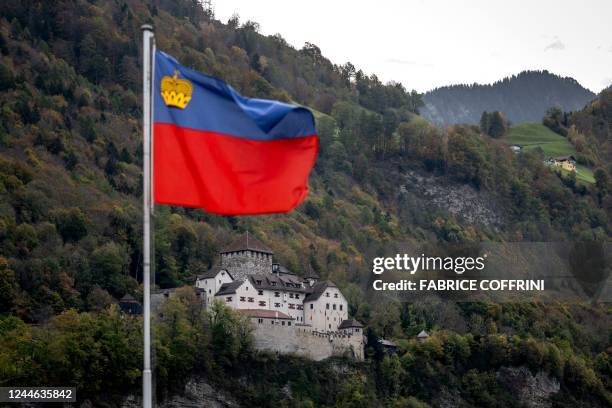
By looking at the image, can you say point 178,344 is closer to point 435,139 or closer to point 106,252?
point 106,252

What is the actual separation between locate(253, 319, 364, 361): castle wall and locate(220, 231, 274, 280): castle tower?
8729 millimetres

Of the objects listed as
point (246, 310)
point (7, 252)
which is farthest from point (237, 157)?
point (7, 252)

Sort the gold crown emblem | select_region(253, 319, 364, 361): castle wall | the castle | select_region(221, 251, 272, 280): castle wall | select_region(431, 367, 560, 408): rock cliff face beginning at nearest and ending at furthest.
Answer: the gold crown emblem → select_region(253, 319, 364, 361): castle wall → the castle → select_region(221, 251, 272, 280): castle wall → select_region(431, 367, 560, 408): rock cliff face

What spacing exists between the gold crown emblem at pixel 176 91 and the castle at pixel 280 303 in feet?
235

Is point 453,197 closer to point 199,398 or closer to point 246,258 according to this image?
point 246,258

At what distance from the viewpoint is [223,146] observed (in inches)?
908

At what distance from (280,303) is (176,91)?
3070 inches

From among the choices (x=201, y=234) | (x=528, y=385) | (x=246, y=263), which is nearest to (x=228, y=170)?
(x=246, y=263)

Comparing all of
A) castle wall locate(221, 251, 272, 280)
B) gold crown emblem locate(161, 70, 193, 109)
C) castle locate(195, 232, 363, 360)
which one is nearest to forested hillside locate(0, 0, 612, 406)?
castle locate(195, 232, 363, 360)

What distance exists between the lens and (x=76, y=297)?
95312 millimetres

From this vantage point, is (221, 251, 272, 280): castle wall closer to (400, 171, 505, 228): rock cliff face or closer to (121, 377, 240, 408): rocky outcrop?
(121, 377, 240, 408): rocky outcrop

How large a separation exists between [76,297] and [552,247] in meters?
96.9

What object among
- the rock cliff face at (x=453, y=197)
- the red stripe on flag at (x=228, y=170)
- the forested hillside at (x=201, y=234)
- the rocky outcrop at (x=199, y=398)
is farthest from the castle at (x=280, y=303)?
the rock cliff face at (x=453, y=197)

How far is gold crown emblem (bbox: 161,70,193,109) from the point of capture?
73.0ft
